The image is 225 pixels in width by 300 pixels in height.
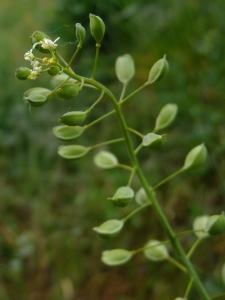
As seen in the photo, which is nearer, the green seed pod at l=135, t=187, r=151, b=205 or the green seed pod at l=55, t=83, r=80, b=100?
the green seed pod at l=55, t=83, r=80, b=100

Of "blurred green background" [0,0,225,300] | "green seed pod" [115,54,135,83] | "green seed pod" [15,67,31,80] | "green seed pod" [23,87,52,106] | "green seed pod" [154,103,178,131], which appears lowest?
"blurred green background" [0,0,225,300]

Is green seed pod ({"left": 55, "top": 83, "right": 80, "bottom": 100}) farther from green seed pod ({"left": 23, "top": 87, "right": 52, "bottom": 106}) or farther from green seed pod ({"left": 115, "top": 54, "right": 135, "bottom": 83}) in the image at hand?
green seed pod ({"left": 115, "top": 54, "right": 135, "bottom": 83})

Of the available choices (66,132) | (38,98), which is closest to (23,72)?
(38,98)

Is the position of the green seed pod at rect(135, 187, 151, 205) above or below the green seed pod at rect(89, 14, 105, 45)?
below

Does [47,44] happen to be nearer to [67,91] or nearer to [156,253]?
[67,91]

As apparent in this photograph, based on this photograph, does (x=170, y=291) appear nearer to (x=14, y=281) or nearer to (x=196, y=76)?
(x=14, y=281)

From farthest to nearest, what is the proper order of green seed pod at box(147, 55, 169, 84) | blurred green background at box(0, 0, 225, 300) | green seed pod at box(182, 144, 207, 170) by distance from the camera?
blurred green background at box(0, 0, 225, 300) < green seed pod at box(182, 144, 207, 170) < green seed pod at box(147, 55, 169, 84)

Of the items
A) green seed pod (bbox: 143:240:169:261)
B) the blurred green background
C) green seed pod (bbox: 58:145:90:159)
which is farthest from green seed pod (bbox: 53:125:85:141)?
the blurred green background
